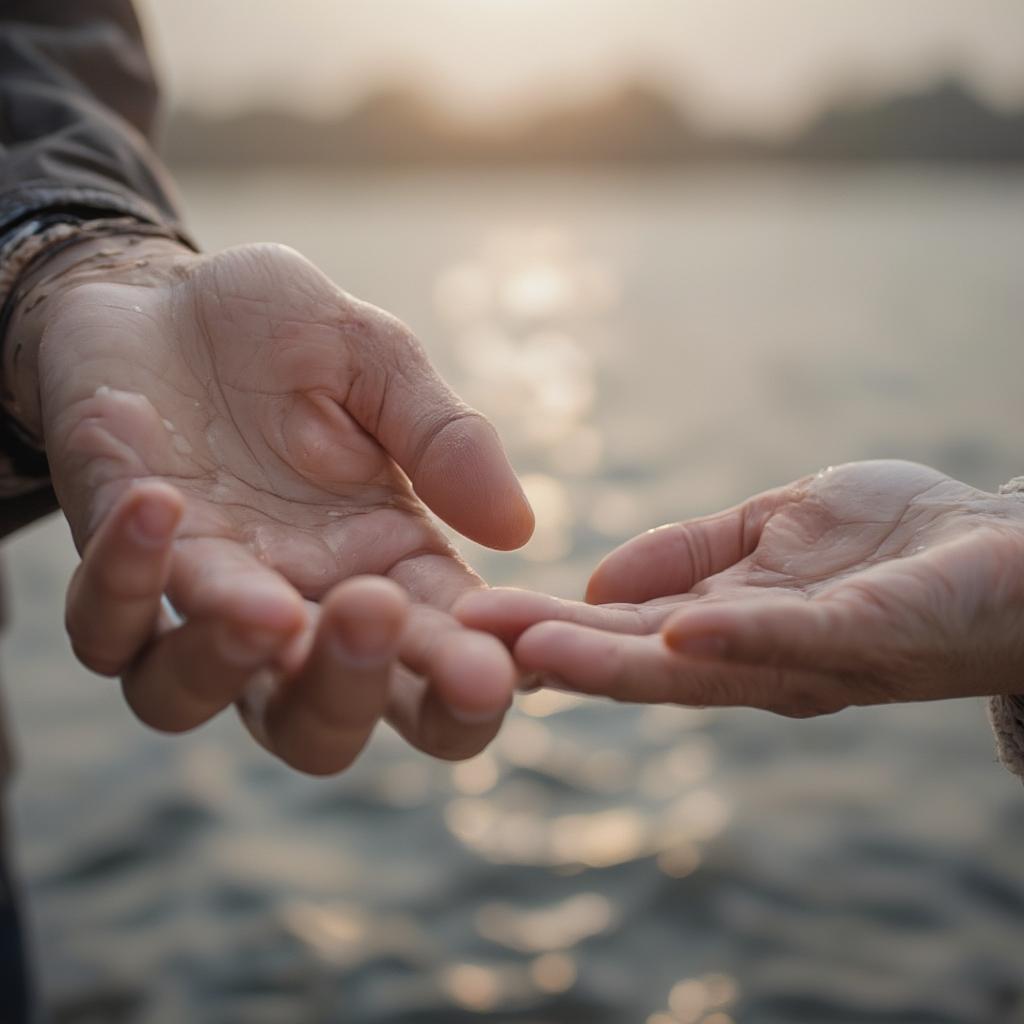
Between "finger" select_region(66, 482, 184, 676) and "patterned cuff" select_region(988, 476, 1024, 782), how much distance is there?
1.62 meters

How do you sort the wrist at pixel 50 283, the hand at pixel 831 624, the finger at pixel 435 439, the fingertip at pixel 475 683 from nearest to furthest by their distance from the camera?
the fingertip at pixel 475 683 → the hand at pixel 831 624 → the finger at pixel 435 439 → the wrist at pixel 50 283

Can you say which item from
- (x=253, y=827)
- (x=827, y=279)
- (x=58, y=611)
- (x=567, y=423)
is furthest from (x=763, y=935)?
(x=827, y=279)

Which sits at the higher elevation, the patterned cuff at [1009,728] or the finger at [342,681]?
the finger at [342,681]

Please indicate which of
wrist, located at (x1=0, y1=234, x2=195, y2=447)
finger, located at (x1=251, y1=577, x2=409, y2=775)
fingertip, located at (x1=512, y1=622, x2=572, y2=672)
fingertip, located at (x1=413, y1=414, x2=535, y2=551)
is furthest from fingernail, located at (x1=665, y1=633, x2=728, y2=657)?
wrist, located at (x1=0, y1=234, x2=195, y2=447)

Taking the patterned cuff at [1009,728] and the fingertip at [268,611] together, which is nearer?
the fingertip at [268,611]

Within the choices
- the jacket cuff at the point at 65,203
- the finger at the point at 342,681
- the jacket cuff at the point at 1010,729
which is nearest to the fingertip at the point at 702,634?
the finger at the point at 342,681

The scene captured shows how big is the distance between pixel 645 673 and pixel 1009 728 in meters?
0.87

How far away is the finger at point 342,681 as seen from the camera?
1.57 meters

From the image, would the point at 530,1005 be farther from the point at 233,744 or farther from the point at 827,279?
the point at 827,279

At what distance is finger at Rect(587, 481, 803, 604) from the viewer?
2424 mm

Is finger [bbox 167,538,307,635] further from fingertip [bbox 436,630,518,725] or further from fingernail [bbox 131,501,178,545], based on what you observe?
fingertip [bbox 436,630,518,725]

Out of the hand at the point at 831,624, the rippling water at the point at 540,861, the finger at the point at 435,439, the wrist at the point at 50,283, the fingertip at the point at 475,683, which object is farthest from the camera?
the rippling water at the point at 540,861

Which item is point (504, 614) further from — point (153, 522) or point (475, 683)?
point (153, 522)

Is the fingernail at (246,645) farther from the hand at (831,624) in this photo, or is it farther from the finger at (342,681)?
the hand at (831,624)
